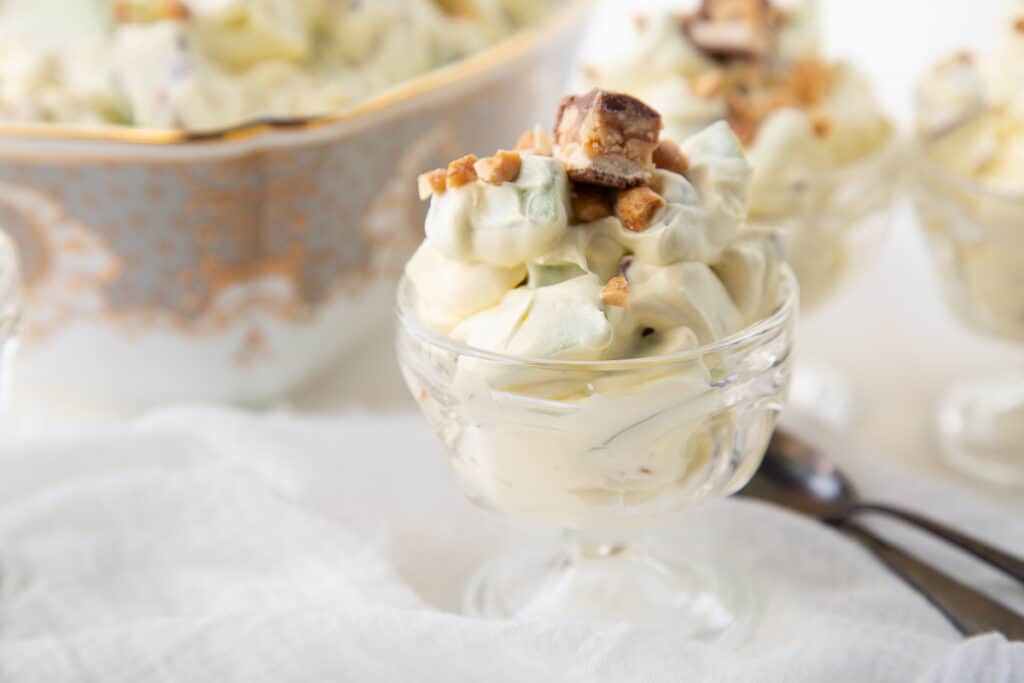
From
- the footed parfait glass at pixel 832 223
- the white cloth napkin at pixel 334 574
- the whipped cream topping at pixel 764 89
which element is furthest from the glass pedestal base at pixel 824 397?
the whipped cream topping at pixel 764 89

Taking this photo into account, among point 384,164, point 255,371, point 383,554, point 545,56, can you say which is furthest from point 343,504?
point 545,56

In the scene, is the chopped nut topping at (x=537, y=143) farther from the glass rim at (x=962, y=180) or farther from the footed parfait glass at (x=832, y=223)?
the glass rim at (x=962, y=180)

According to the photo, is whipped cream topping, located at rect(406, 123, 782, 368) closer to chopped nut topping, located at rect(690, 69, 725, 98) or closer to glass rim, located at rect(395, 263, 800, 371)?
glass rim, located at rect(395, 263, 800, 371)

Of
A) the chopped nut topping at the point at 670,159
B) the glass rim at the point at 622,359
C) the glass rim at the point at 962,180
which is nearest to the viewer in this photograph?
the glass rim at the point at 622,359

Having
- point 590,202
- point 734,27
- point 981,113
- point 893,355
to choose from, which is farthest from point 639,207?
point 893,355

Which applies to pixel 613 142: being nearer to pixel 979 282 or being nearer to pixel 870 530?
pixel 870 530
